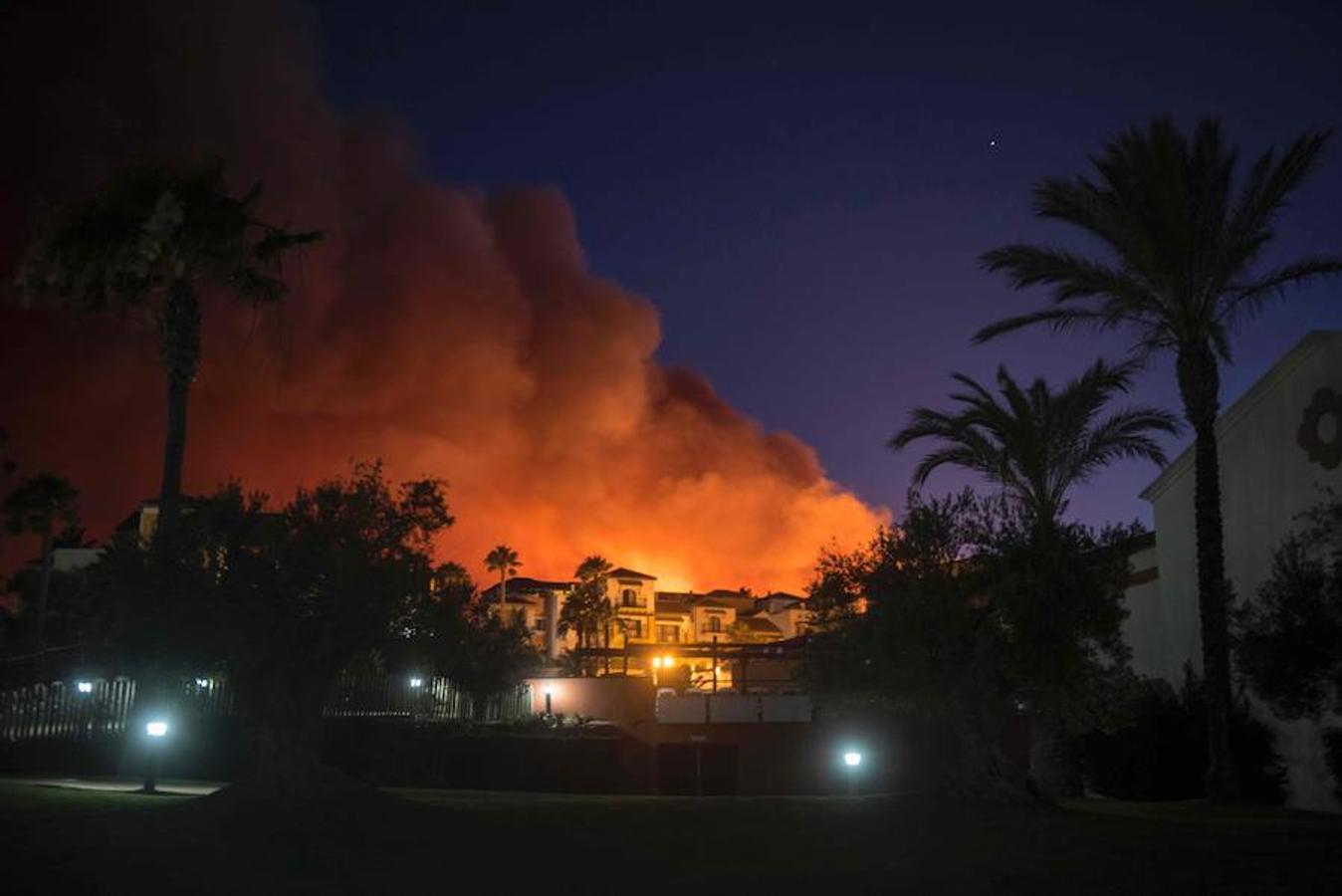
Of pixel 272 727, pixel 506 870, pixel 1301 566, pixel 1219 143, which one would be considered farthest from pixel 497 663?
pixel 1219 143

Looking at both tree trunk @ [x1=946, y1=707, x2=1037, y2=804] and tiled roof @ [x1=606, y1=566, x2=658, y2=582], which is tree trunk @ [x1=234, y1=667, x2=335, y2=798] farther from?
tiled roof @ [x1=606, y1=566, x2=658, y2=582]

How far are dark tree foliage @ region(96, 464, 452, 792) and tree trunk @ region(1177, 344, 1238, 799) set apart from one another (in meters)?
15.3

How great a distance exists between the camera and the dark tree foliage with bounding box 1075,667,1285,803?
1019 inches

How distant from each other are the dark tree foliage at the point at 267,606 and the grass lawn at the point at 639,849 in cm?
181

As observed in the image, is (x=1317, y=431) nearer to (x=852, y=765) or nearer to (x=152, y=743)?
(x=852, y=765)

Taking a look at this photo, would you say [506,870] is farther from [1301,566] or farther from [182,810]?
[1301,566]

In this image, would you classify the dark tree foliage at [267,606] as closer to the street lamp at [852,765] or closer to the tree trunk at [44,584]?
the street lamp at [852,765]

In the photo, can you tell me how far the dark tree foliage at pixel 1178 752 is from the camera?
25875 mm

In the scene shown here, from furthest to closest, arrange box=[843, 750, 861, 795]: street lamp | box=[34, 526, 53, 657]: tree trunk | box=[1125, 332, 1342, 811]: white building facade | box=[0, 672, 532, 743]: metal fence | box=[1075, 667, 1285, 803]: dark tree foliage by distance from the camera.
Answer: box=[34, 526, 53, 657]: tree trunk < box=[1075, 667, 1285, 803]: dark tree foliage < box=[0, 672, 532, 743]: metal fence < box=[1125, 332, 1342, 811]: white building facade < box=[843, 750, 861, 795]: street lamp

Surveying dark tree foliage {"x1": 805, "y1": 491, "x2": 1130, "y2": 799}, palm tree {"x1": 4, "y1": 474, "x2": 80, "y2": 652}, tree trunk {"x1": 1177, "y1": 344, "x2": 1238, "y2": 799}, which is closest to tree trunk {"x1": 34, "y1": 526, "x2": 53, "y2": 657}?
palm tree {"x1": 4, "y1": 474, "x2": 80, "y2": 652}

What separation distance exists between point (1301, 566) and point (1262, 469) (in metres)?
4.41

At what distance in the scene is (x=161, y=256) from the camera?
947 inches

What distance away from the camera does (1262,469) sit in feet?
88.2

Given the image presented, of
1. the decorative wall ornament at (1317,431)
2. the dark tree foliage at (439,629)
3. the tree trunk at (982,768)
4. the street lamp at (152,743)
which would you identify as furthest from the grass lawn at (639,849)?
the decorative wall ornament at (1317,431)
